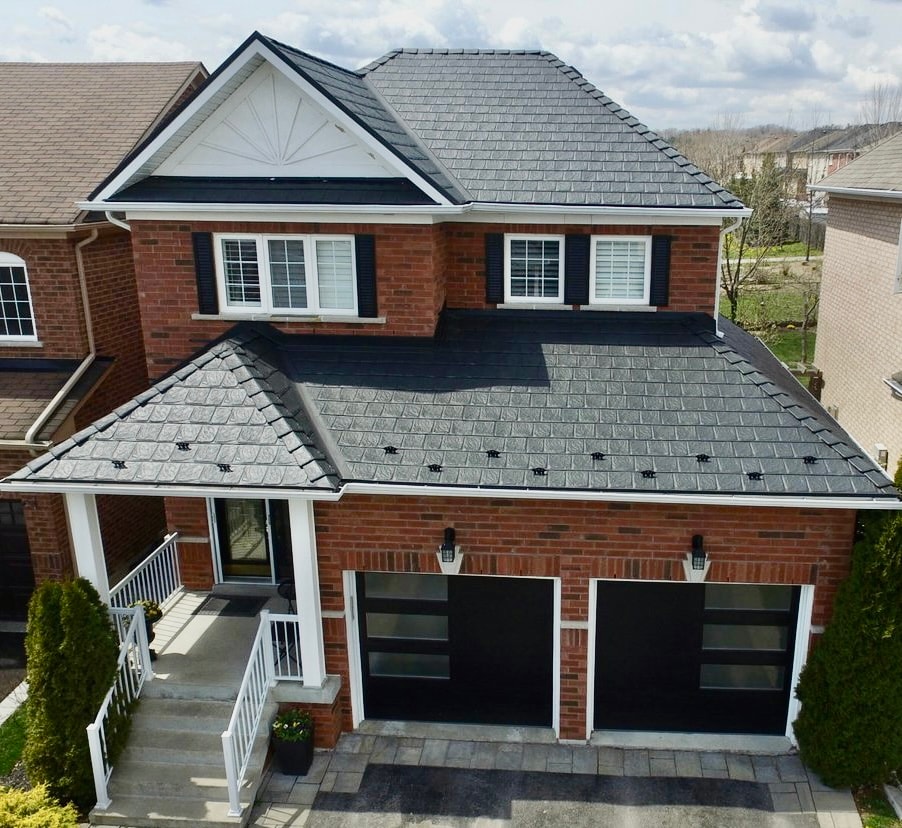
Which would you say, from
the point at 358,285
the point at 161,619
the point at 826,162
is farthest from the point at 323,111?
the point at 826,162

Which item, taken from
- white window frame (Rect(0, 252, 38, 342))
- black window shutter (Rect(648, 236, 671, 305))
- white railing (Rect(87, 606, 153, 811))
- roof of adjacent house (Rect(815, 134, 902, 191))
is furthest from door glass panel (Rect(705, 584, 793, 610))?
white window frame (Rect(0, 252, 38, 342))

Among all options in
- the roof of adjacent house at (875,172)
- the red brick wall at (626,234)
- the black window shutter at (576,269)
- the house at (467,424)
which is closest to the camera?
the house at (467,424)

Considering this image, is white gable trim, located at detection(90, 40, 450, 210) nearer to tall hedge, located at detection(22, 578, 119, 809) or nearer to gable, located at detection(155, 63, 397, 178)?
gable, located at detection(155, 63, 397, 178)

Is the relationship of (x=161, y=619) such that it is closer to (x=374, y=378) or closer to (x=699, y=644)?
(x=374, y=378)

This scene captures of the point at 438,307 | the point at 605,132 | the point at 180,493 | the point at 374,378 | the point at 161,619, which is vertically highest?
the point at 605,132

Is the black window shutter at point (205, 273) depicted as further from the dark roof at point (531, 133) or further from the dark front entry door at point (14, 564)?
the dark front entry door at point (14, 564)

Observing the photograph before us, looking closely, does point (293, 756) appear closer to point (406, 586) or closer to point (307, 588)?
point (307, 588)

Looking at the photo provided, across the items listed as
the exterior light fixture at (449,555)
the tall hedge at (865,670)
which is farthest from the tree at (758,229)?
the exterior light fixture at (449,555)
